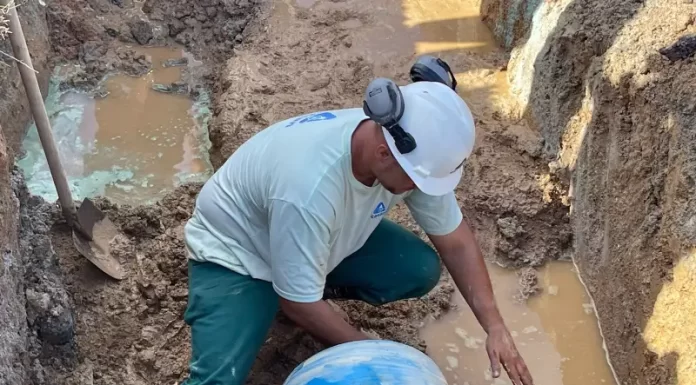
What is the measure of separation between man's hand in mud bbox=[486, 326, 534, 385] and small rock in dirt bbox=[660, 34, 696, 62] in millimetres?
1370

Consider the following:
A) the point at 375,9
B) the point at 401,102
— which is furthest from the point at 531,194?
→ the point at 375,9

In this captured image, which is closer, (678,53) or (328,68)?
(678,53)

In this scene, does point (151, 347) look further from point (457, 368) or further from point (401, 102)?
point (401, 102)

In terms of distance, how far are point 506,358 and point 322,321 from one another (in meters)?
0.58

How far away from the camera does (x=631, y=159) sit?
286 centimetres

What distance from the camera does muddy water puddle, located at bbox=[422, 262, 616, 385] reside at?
2.89 metres

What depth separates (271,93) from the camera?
13.8ft

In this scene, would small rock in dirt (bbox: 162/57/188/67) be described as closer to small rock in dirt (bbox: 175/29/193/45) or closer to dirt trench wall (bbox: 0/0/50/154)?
small rock in dirt (bbox: 175/29/193/45)

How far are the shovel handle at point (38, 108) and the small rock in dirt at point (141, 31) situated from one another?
2139 mm

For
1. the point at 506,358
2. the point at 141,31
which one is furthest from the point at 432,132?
the point at 141,31

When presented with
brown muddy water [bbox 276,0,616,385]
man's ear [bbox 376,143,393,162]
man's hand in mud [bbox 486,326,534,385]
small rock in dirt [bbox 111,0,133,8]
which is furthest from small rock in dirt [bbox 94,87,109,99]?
man's hand in mud [bbox 486,326,534,385]

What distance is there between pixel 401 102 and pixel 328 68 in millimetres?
2599

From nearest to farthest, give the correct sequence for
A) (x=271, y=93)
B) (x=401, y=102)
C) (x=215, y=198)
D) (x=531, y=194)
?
(x=401, y=102) < (x=215, y=198) < (x=531, y=194) < (x=271, y=93)

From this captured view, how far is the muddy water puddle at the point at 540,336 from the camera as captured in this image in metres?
2.89
